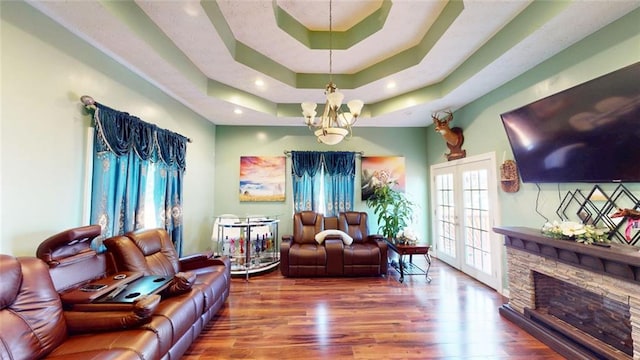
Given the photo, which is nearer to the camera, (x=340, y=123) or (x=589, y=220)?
(x=589, y=220)

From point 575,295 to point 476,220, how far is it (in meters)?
1.70

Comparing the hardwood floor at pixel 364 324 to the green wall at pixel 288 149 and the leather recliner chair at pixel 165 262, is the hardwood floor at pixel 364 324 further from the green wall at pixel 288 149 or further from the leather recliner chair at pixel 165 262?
the green wall at pixel 288 149

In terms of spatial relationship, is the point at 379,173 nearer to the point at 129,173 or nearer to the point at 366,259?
the point at 366,259

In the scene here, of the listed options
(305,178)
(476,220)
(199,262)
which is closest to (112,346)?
(199,262)

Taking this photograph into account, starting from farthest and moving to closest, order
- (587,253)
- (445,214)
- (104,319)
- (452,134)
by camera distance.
Result: (445,214), (452,134), (587,253), (104,319)

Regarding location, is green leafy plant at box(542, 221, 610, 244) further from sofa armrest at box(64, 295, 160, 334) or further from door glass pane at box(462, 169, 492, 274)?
sofa armrest at box(64, 295, 160, 334)

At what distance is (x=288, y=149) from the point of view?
17.2ft

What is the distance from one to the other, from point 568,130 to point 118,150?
172 inches

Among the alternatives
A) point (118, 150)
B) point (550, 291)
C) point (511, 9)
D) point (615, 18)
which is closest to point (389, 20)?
point (511, 9)

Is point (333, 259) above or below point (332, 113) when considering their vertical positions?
below

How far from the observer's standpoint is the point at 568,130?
2.26 meters

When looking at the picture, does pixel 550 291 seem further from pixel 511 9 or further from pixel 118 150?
pixel 118 150

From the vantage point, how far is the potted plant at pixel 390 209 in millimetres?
4633

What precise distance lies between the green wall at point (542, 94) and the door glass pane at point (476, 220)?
1.16 feet
